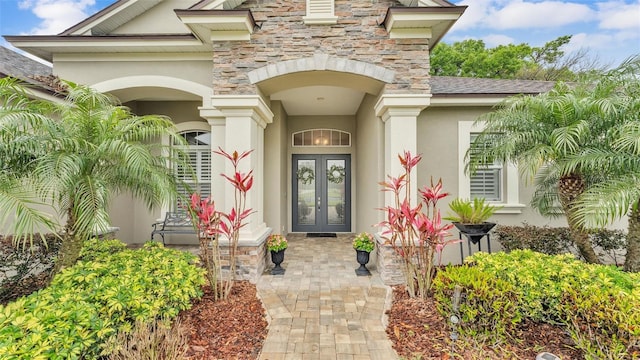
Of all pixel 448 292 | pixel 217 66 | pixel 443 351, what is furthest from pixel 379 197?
pixel 217 66

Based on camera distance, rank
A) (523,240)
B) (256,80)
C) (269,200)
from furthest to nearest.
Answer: (269,200) < (523,240) < (256,80)

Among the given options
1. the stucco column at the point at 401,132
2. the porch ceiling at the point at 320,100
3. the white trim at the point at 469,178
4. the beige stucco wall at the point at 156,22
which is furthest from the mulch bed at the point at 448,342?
the beige stucco wall at the point at 156,22

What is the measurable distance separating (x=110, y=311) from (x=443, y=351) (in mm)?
3385

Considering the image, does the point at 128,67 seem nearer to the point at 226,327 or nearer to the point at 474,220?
the point at 226,327

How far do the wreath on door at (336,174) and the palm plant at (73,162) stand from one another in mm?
6348

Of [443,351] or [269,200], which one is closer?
[443,351]

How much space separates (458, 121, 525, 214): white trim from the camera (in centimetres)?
653

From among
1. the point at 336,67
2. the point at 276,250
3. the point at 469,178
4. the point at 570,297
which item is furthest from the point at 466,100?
the point at 276,250

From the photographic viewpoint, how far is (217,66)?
5359 mm

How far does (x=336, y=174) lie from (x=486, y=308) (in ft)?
23.4

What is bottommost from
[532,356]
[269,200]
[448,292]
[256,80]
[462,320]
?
[532,356]

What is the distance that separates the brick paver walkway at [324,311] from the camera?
330 cm

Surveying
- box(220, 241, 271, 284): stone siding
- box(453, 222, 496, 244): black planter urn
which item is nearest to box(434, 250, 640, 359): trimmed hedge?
box(453, 222, 496, 244): black planter urn

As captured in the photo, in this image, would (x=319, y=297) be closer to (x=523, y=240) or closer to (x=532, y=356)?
(x=532, y=356)
